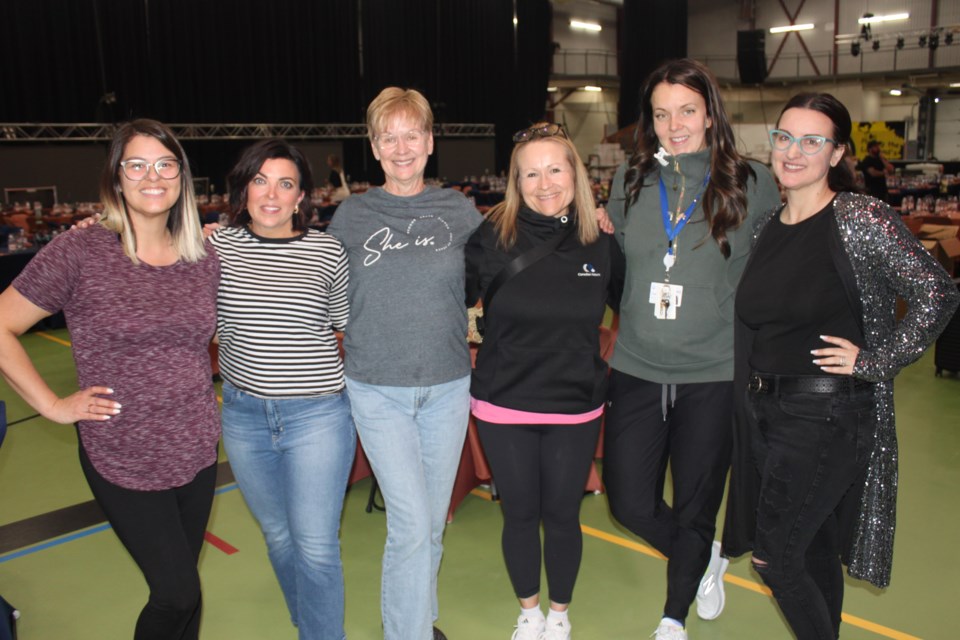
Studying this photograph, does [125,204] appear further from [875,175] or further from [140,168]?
[875,175]

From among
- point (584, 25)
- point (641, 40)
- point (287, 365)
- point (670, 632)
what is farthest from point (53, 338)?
point (584, 25)

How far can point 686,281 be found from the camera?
8.18 feet

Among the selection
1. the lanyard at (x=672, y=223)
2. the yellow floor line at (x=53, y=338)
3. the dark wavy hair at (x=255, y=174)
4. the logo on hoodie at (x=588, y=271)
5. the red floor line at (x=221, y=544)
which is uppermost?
the dark wavy hair at (x=255, y=174)

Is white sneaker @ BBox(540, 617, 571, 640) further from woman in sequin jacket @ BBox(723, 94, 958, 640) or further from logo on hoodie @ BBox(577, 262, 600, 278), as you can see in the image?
logo on hoodie @ BBox(577, 262, 600, 278)

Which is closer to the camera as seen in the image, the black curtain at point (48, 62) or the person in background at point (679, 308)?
the person in background at point (679, 308)

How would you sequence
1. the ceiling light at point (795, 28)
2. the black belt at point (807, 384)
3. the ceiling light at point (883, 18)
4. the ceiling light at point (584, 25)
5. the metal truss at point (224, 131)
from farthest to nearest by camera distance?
the ceiling light at point (584, 25), the ceiling light at point (795, 28), the ceiling light at point (883, 18), the metal truss at point (224, 131), the black belt at point (807, 384)

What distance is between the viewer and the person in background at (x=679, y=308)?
2490 mm

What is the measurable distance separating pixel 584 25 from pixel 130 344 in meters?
28.0

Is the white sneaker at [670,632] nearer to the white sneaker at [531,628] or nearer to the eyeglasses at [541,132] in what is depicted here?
the white sneaker at [531,628]

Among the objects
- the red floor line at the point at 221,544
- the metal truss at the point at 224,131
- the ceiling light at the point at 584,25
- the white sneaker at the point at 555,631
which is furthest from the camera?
the ceiling light at the point at 584,25

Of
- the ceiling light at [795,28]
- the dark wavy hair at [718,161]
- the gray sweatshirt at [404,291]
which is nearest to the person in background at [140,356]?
the gray sweatshirt at [404,291]

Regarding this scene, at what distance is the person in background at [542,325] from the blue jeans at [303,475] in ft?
1.55

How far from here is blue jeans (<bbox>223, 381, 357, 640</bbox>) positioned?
238 centimetres

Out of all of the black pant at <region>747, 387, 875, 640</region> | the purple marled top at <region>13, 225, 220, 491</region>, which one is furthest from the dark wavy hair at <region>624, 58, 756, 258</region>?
the purple marled top at <region>13, 225, 220, 491</region>
